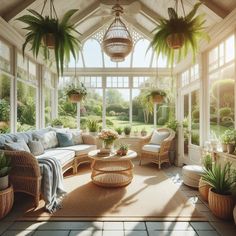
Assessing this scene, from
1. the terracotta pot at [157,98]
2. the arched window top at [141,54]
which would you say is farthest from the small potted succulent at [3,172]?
the arched window top at [141,54]

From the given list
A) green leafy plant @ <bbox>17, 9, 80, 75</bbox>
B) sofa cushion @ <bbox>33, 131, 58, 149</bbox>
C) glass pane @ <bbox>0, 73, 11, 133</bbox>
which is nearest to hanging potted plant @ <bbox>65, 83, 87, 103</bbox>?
sofa cushion @ <bbox>33, 131, 58, 149</bbox>

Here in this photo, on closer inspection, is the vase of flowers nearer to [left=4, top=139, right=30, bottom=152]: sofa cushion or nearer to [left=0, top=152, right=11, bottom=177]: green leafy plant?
[left=4, top=139, right=30, bottom=152]: sofa cushion

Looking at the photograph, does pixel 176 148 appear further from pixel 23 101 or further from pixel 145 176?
pixel 23 101

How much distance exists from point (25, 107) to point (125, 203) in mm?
3358

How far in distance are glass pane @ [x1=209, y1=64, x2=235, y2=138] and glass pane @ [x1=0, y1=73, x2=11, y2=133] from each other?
164 inches

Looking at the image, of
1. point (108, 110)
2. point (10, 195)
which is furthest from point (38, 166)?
point (108, 110)

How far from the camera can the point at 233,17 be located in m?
3.44

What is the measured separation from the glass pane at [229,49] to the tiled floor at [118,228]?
8.85 feet

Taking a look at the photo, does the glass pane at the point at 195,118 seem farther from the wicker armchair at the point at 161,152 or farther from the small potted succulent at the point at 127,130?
the small potted succulent at the point at 127,130

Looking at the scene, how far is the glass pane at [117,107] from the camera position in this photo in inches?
279

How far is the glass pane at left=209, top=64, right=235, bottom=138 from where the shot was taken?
3785 mm

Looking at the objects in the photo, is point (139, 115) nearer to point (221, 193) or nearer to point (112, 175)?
point (112, 175)

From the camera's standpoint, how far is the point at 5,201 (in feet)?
8.89

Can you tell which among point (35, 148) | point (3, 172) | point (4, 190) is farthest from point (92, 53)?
point (4, 190)
